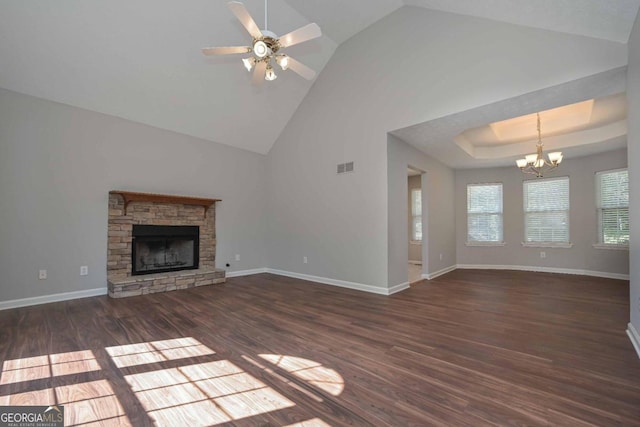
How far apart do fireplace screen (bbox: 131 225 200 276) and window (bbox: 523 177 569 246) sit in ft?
24.1

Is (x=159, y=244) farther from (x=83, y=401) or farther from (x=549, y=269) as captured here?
(x=549, y=269)

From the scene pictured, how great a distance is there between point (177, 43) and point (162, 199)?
241 centimetres

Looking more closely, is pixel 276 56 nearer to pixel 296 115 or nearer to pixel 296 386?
pixel 296 386

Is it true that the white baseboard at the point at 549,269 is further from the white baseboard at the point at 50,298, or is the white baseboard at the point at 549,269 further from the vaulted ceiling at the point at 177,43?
the white baseboard at the point at 50,298

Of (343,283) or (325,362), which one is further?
(343,283)

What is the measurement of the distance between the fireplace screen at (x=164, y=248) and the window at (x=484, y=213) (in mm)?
6420

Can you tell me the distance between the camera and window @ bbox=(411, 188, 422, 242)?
308 inches

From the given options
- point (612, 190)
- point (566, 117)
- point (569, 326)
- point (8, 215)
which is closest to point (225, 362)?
point (569, 326)

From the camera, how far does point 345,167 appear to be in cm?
488

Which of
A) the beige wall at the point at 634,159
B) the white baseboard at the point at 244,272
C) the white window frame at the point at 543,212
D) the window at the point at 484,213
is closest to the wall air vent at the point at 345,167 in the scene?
the white baseboard at the point at 244,272

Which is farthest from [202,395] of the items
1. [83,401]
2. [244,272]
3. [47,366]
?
[244,272]

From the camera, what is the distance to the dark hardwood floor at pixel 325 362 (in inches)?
62.3

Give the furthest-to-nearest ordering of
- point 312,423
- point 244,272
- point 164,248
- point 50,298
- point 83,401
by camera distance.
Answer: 1. point 244,272
2. point 164,248
3. point 50,298
4. point 83,401
5. point 312,423

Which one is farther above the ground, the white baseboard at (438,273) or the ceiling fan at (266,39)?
the ceiling fan at (266,39)
